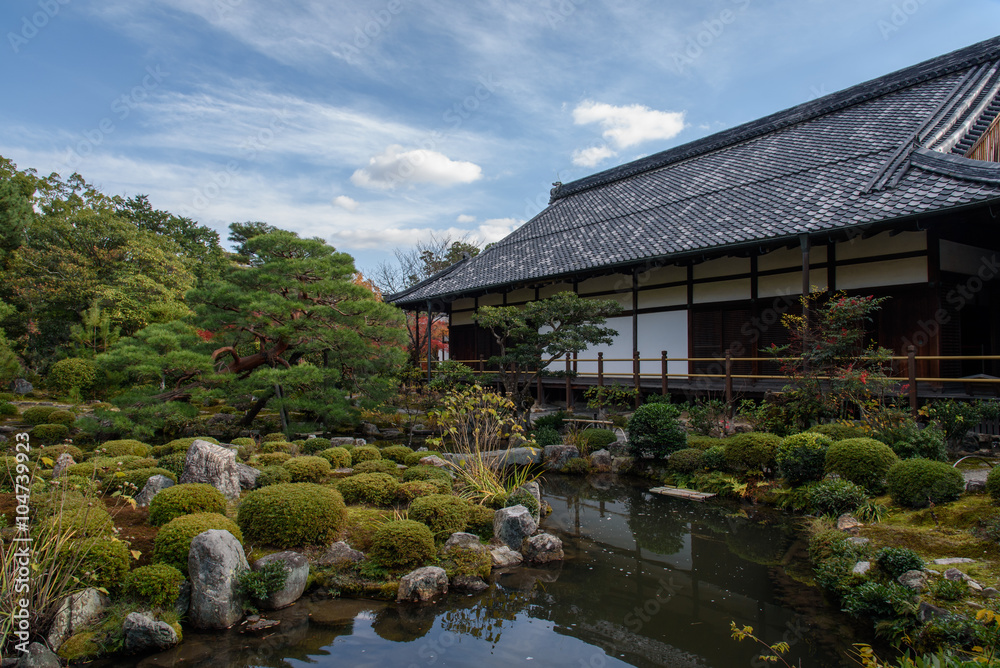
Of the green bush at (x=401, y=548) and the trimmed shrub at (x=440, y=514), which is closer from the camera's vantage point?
the green bush at (x=401, y=548)

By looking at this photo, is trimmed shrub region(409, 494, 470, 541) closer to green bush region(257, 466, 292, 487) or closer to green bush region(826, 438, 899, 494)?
green bush region(257, 466, 292, 487)

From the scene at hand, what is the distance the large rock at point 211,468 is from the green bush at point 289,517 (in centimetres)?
82

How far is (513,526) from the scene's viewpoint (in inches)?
237

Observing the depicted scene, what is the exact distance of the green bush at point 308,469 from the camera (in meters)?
7.20

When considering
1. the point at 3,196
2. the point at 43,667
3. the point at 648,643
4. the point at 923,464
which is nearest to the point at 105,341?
the point at 3,196

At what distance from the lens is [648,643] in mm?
4152

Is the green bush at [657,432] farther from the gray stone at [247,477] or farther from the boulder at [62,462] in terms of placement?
the boulder at [62,462]

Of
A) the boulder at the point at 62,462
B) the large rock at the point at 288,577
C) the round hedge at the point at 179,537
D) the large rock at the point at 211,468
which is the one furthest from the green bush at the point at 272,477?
the boulder at the point at 62,462

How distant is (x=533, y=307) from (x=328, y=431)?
17.6ft

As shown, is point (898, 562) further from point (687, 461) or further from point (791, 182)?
point (791, 182)

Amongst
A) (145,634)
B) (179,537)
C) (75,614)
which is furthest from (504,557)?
(75,614)

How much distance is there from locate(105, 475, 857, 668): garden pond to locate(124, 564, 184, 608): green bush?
1.16ft

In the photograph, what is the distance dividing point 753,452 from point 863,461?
149 cm

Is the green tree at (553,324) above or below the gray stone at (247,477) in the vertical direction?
above
